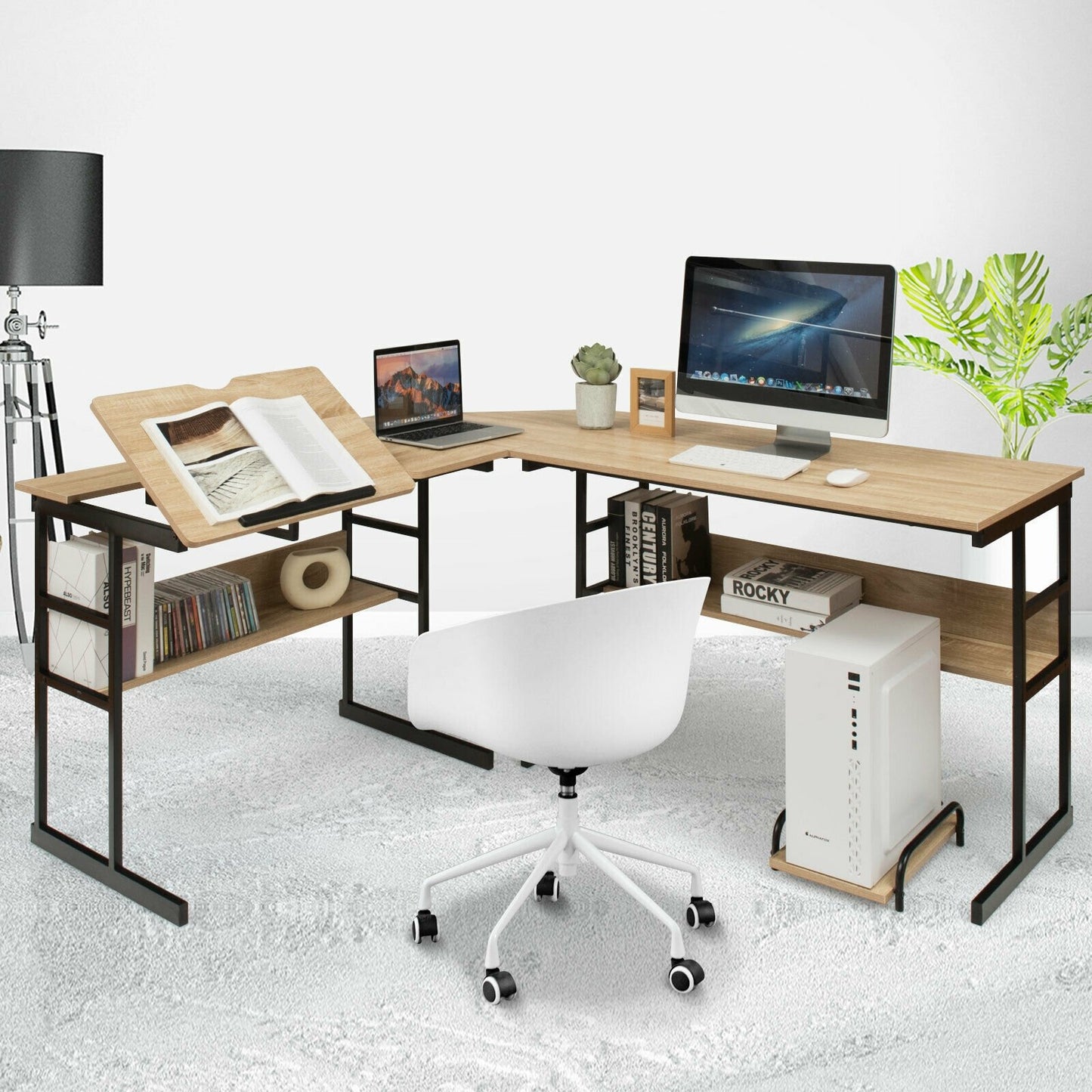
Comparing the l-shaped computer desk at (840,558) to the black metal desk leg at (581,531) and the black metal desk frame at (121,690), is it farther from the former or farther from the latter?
the black metal desk leg at (581,531)

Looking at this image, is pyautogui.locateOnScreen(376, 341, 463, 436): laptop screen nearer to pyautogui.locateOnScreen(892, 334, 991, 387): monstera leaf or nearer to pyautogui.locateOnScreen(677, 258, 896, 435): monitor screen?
pyautogui.locateOnScreen(677, 258, 896, 435): monitor screen

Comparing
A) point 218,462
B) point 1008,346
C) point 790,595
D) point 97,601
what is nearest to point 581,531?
Result: point 790,595

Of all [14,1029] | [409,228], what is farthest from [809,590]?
[409,228]

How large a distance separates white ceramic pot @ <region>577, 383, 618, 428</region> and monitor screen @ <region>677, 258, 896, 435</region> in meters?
0.19

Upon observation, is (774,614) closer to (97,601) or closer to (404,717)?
(404,717)

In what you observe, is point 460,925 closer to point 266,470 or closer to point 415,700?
point 415,700

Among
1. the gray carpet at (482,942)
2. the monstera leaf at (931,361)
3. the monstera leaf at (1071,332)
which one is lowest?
the gray carpet at (482,942)

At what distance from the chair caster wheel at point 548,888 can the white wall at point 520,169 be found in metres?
2.38

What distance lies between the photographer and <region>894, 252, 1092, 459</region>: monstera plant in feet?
13.8

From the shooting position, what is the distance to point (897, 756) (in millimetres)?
2893

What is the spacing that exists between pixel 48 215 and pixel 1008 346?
9.36 ft

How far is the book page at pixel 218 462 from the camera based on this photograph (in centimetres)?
267

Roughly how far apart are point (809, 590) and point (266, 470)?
1.28 metres

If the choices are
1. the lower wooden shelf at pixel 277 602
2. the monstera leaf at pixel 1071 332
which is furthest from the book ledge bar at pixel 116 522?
the monstera leaf at pixel 1071 332
